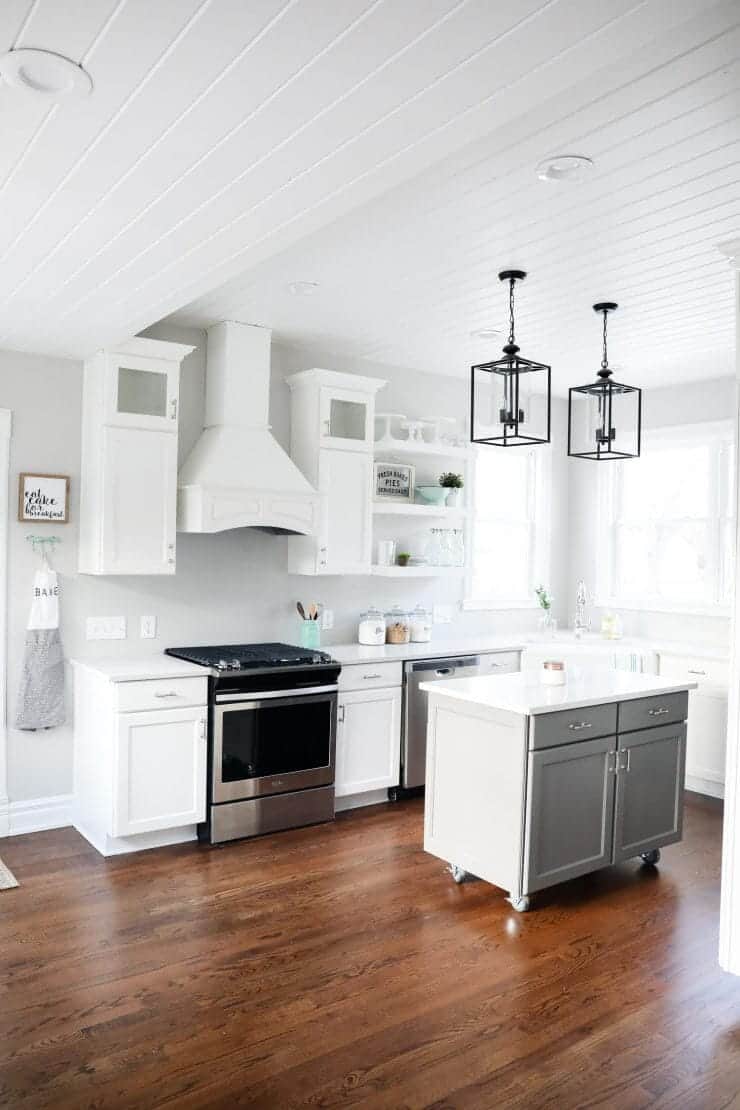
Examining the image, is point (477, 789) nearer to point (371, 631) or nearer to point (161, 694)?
point (161, 694)

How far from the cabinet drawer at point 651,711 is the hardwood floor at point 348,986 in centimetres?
72

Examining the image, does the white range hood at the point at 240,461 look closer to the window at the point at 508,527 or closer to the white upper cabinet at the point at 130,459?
the white upper cabinet at the point at 130,459

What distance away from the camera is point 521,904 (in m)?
3.51

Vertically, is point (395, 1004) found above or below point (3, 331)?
below

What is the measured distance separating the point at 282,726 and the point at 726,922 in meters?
A: 2.26

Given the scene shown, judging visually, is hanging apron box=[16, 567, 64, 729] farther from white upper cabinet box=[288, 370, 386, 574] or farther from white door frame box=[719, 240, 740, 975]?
white door frame box=[719, 240, 740, 975]

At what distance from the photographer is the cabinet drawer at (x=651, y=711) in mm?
3787

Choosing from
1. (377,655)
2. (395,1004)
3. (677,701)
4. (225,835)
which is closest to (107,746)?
(225,835)

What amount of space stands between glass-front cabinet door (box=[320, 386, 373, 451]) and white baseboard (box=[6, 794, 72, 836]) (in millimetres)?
2387

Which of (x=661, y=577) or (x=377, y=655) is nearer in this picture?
(x=377, y=655)

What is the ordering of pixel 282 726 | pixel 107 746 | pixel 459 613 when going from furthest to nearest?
pixel 459 613
pixel 282 726
pixel 107 746

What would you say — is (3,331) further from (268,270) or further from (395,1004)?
(395,1004)

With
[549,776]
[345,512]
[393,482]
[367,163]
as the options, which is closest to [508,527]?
[393,482]

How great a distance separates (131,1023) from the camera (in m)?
2.64
